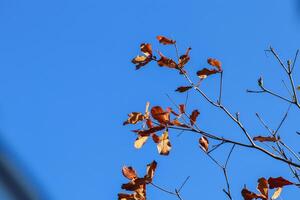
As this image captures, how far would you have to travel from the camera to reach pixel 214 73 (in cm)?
272

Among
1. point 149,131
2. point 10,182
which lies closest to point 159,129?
point 149,131

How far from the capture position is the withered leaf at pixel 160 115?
241 cm

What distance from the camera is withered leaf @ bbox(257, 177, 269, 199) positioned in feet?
7.82

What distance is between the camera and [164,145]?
8.04ft

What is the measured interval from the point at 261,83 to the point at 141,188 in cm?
103

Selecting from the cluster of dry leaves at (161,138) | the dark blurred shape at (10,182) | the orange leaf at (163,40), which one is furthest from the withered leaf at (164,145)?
the dark blurred shape at (10,182)

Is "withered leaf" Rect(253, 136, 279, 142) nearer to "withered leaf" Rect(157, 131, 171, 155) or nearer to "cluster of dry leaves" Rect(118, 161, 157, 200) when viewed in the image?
"withered leaf" Rect(157, 131, 171, 155)

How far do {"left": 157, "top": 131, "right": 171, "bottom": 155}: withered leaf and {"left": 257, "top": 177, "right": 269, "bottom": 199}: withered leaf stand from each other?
0.58 meters

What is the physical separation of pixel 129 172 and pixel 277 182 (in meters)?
0.93

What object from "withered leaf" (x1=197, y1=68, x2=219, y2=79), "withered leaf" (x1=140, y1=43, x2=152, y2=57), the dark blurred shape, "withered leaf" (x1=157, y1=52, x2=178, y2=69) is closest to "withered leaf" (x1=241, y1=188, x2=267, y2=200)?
"withered leaf" (x1=197, y1=68, x2=219, y2=79)

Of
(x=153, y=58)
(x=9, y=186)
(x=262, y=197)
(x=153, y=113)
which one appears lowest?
(x=9, y=186)

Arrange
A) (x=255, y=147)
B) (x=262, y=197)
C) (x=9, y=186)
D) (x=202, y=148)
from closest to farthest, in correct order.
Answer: (x=9, y=186) < (x=255, y=147) < (x=262, y=197) < (x=202, y=148)

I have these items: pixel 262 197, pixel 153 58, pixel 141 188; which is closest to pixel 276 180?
pixel 262 197

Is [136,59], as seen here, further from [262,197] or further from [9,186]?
[9,186]
